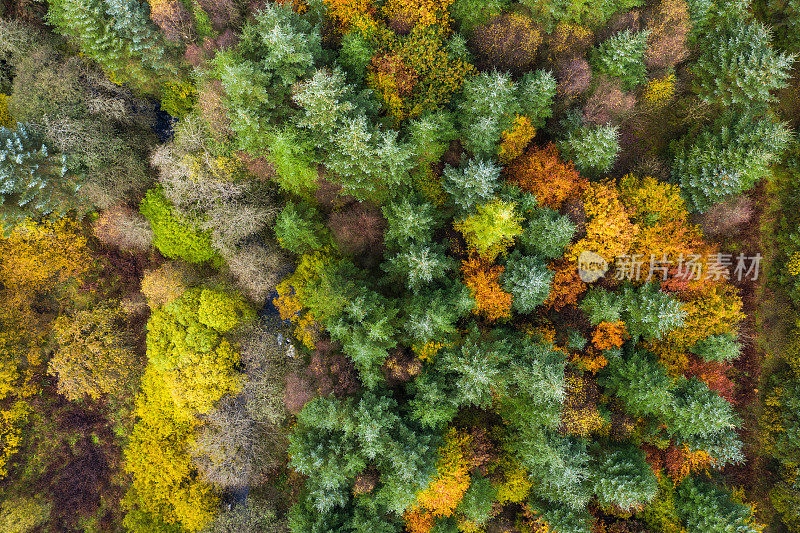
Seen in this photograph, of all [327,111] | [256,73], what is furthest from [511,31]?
[256,73]

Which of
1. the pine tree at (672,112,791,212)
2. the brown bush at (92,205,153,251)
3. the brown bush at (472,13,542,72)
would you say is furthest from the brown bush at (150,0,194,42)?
the pine tree at (672,112,791,212)

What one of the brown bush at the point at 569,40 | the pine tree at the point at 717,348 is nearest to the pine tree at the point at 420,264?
the brown bush at the point at 569,40

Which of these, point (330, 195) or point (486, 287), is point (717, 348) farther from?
point (330, 195)

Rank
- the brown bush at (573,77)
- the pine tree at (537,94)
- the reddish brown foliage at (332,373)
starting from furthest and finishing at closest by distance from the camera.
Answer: the brown bush at (573,77) → the pine tree at (537,94) → the reddish brown foliage at (332,373)

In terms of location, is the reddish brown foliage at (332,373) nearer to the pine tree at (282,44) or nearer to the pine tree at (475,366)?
the pine tree at (475,366)

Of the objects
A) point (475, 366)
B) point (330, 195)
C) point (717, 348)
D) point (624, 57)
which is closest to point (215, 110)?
point (330, 195)

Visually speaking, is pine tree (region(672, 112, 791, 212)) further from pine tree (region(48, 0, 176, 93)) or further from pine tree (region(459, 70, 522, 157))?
pine tree (region(48, 0, 176, 93))

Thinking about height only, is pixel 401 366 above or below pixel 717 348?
below
